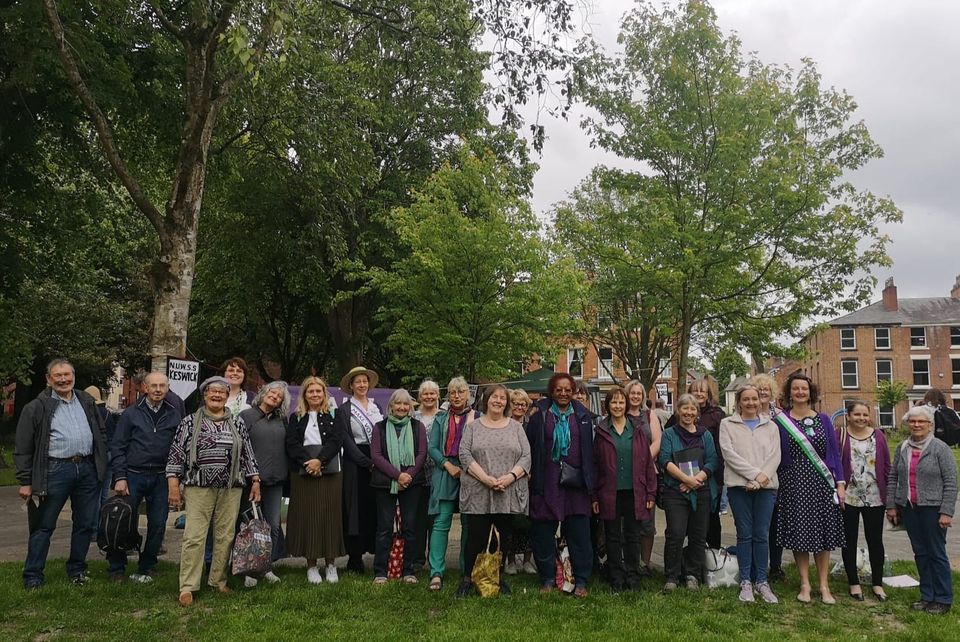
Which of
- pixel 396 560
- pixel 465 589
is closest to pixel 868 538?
pixel 465 589

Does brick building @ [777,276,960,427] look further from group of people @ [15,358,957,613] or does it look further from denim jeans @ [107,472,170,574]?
denim jeans @ [107,472,170,574]

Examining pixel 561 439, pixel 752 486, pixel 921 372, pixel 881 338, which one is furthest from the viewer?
Result: pixel 881 338

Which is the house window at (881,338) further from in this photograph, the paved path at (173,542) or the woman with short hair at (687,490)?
the woman with short hair at (687,490)

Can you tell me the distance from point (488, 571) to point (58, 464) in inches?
151

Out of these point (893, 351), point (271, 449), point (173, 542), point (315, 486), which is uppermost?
point (893, 351)

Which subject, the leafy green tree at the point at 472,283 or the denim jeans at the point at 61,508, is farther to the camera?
the leafy green tree at the point at 472,283

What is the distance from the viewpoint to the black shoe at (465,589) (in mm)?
6195

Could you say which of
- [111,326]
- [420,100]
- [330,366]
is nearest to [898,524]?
[420,100]

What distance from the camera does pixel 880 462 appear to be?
656cm

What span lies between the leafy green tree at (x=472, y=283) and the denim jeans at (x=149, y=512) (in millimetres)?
12525

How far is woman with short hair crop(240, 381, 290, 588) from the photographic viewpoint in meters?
6.52

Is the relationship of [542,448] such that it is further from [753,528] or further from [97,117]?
[97,117]

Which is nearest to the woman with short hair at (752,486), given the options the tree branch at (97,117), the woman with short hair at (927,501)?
the woman with short hair at (927,501)

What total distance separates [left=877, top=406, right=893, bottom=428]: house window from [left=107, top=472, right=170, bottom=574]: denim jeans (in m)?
55.6
